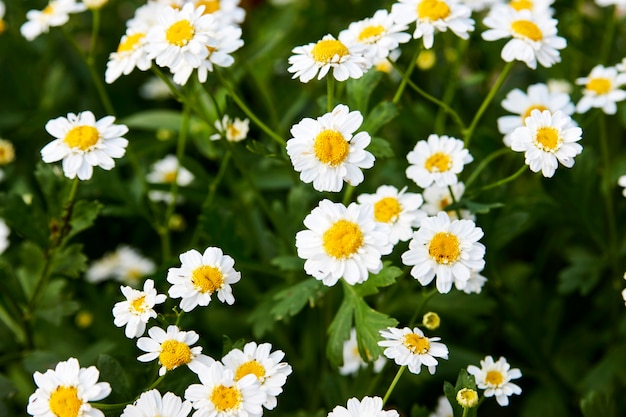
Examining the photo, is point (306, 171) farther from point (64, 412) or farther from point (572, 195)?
point (572, 195)

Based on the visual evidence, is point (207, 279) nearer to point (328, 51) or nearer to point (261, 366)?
point (261, 366)

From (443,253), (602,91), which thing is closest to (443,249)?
(443,253)

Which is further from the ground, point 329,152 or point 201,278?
point 329,152

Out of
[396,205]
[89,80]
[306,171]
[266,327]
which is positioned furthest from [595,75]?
[89,80]

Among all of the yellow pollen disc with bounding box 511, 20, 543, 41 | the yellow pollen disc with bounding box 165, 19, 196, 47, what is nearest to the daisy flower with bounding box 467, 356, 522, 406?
the yellow pollen disc with bounding box 511, 20, 543, 41

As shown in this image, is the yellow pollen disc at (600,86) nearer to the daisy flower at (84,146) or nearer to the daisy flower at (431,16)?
the daisy flower at (431,16)

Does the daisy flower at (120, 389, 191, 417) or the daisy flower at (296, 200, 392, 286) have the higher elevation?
the daisy flower at (296, 200, 392, 286)

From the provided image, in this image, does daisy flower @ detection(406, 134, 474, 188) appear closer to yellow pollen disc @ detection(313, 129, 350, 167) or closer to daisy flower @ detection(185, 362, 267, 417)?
yellow pollen disc @ detection(313, 129, 350, 167)
